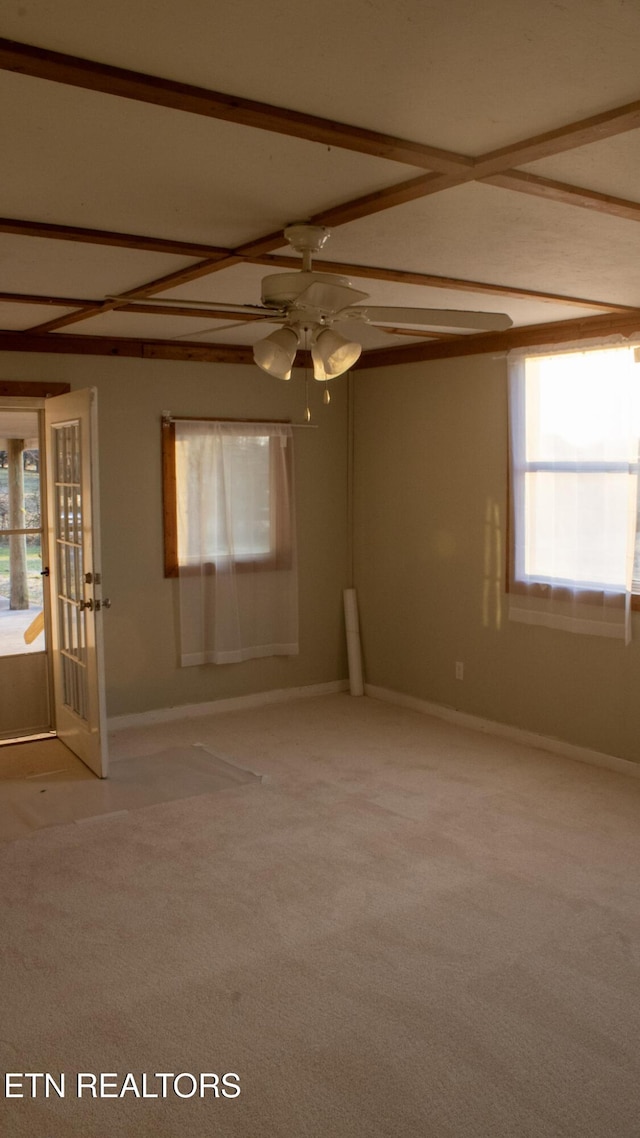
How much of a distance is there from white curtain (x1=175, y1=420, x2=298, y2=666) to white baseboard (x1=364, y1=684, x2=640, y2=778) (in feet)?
2.55

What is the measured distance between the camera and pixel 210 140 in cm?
214

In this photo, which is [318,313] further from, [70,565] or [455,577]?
[455,577]

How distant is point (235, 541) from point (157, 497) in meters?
0.60

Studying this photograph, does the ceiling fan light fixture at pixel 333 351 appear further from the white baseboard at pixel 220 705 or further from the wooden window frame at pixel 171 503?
the white baseboard at pixel 220 705

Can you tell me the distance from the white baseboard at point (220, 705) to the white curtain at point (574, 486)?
176cm

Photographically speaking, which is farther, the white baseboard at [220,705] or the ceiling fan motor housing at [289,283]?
the white baseboard at [220,705]

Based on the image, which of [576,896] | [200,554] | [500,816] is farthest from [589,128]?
[200,554]

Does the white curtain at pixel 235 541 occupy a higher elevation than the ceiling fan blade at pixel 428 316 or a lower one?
lower

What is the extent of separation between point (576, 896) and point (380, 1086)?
1.33m

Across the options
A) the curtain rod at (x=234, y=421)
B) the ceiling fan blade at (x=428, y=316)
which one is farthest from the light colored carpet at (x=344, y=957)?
the curtain rod at (x=234, y=421)

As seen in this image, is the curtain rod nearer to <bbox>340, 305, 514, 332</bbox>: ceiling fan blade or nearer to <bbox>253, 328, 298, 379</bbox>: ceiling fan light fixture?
<bbox>253, 328, 298, 379</bbox>: ceiling fan light fixture

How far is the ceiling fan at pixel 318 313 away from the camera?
9.11ft

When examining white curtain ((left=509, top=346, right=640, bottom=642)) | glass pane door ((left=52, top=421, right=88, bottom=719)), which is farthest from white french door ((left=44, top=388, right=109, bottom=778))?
white curtain ((left=509, top=346, right=640, bottom=642))

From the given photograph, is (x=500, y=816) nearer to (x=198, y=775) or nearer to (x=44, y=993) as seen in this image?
(x=198, y=775)
